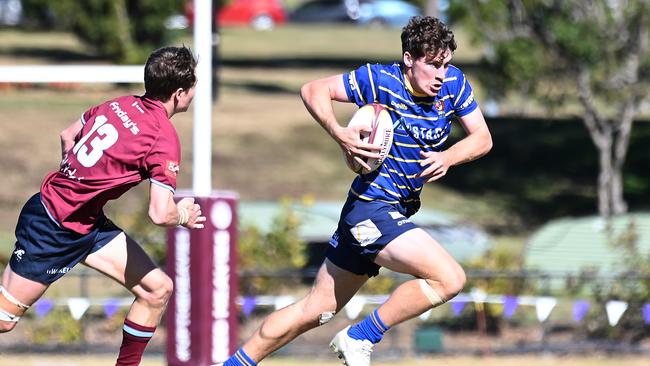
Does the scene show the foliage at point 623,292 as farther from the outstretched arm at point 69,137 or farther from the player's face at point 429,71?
the outstretched arm at point 69,137

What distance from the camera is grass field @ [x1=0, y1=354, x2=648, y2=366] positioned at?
11508mm

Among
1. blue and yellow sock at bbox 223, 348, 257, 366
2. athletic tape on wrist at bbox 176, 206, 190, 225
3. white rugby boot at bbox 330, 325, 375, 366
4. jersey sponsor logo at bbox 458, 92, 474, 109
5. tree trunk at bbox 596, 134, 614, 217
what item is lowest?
tree trunk at bbox 596, 134, 614, 217

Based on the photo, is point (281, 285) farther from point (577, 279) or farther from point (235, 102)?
point (235, 102)

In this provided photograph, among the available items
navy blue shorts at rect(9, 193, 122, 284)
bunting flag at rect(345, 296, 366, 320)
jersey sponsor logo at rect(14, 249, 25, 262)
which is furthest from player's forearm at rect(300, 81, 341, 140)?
bunting flag at rect(345, 296, 366, 320)

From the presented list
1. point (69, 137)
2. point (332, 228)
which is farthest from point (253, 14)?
point (69, 137)

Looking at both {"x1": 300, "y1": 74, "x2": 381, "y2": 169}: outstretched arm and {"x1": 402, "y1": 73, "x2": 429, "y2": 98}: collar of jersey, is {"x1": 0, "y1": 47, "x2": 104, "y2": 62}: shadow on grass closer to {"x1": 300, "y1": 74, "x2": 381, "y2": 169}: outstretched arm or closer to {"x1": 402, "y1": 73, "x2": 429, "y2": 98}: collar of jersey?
{"x1": 300, "y1": 74, "x2": 381, "y2": 169}: outstretched arm

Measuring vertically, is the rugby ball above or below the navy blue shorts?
above

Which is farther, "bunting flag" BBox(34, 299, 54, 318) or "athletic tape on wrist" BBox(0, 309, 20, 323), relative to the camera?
"bunting flag" BBox(34, 299, 54, 318)

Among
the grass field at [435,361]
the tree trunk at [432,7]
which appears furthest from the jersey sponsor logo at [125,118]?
the tree trunk at [432,7]

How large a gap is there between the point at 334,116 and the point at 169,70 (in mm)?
924

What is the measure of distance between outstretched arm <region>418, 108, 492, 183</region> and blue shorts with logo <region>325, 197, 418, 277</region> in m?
0.28

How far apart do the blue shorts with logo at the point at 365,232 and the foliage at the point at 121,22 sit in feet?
60.7

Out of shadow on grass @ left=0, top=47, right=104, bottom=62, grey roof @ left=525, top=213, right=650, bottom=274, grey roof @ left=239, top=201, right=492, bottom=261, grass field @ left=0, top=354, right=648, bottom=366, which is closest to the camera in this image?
grass field @ left=0, top=354, right=648, bottom=366

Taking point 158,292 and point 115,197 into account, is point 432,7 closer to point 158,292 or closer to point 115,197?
point 158,292
